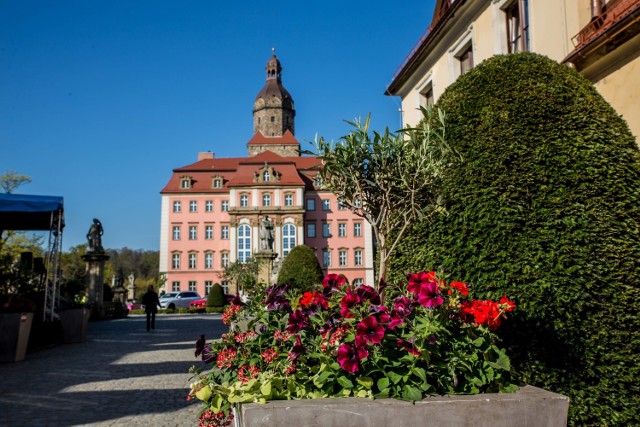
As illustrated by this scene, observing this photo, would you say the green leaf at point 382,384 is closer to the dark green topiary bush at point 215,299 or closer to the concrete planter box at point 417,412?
the concrete planter box at point 417,412

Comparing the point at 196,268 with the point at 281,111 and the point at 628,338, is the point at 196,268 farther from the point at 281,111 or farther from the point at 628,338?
the point at 628,338

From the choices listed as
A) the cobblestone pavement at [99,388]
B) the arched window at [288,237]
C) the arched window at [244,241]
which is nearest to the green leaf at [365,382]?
the cobblestone pavement at [99,388]

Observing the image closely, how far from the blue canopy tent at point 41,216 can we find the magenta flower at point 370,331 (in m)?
12.7

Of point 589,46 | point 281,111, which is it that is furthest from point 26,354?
point 281,111

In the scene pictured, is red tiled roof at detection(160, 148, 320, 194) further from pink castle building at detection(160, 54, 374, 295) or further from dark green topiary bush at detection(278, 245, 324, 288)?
dark green topiary bush at detection(278, 245, 324, 288)

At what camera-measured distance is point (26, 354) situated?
12.0 meters

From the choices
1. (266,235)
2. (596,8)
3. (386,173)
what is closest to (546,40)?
(596,8)

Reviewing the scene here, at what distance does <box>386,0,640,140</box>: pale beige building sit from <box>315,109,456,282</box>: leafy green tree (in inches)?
156

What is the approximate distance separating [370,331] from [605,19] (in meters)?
7.70

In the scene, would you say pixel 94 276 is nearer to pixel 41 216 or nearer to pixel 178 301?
pixel 41 216

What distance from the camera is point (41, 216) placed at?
14664 mm

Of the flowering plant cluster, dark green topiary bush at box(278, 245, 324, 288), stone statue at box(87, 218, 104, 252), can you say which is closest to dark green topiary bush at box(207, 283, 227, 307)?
stone statue at box(87, 218, 104, 252)

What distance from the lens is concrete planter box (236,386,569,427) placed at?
8.30 ft

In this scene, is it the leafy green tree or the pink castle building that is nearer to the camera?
the leafy green tree
